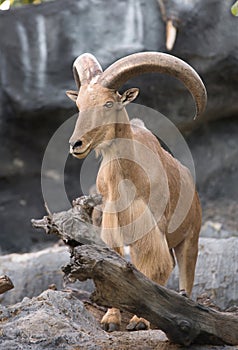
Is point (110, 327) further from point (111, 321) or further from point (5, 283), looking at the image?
point (5, 283)

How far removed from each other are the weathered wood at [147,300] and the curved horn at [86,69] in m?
2.02

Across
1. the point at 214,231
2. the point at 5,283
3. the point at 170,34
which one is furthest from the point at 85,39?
the point at 5,283

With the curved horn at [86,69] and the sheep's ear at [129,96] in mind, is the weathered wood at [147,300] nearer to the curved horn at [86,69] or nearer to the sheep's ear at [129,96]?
the sheep's ear at [129,96]

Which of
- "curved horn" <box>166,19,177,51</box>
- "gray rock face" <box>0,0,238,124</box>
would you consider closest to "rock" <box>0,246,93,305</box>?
"gray rock face" <box>0,0,238,124</box>

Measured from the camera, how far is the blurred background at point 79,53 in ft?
37.7

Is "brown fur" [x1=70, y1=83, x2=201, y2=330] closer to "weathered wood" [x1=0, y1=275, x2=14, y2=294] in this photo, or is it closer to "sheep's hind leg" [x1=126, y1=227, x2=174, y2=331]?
"sheep's hind leg" [x1=126, y1=227, x2=174, y2=331]

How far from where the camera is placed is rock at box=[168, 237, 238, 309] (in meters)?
8.49

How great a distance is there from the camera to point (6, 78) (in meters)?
11.5

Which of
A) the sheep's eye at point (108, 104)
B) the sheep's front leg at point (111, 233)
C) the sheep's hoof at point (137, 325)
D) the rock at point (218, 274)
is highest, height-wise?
the sheep's eye at point (108, 104)

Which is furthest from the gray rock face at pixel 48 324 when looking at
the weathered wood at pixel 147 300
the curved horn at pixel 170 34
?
the curved horn at pixel 170 34

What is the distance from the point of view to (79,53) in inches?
456

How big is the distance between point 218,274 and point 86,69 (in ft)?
11.3

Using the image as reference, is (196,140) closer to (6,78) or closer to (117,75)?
(6,78)

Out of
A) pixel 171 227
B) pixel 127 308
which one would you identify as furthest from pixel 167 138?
pixel 127 308
